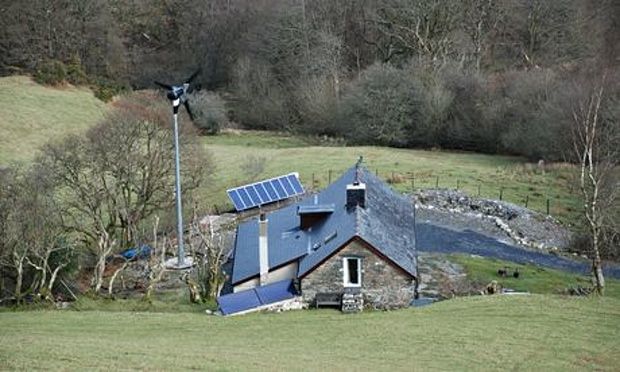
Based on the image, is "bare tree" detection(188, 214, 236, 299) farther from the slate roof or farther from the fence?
the fence

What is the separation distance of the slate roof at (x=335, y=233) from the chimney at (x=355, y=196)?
0.96 feet

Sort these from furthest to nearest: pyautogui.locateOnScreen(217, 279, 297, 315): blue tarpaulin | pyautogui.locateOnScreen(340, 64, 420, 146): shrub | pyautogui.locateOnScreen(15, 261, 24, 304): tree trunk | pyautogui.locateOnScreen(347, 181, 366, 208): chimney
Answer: pyautogui.locateOnScreen(340, 64, 420, 146): shrub → pyautogui.locateOnScreen(347, 181, 366, 208): chimney → pyautogui.locateOnScreen(15, 261, 24, 304): tree trunk → pyautogui.locateOnScreen(217, 279, 297, 315): blue tarpaulin

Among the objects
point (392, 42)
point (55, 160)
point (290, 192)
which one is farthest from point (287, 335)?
point (392, 42)

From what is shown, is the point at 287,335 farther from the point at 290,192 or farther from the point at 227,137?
the point at 227,137

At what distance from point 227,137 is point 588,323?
197 feet

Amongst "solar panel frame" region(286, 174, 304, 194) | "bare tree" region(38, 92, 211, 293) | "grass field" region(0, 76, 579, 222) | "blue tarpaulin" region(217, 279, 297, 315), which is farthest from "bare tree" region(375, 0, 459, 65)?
"blue tarpaulin" region(217, 279, 297, 315)

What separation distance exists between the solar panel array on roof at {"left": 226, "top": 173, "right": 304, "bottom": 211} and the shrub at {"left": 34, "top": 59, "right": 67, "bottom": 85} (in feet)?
147

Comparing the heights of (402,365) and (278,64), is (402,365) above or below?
below

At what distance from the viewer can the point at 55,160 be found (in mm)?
38188

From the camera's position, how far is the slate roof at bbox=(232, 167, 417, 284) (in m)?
30.8

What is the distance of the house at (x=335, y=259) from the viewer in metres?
30.2

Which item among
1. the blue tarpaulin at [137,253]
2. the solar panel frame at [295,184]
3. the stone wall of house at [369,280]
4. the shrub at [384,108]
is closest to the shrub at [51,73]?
the shrub at [384,108]

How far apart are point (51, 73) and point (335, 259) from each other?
63527 millimetres

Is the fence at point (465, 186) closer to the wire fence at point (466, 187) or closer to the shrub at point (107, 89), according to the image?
the wire fence at point (466, 187)
